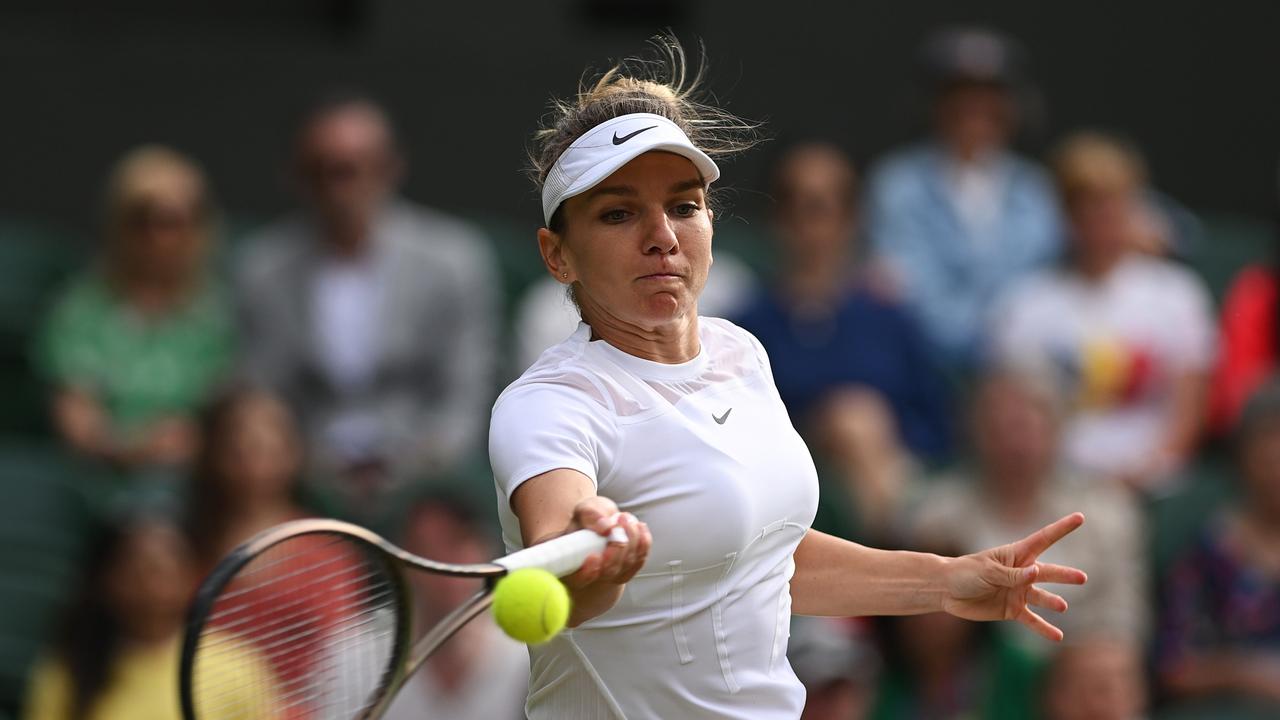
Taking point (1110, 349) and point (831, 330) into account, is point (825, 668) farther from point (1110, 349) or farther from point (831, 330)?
point (1110, 349)

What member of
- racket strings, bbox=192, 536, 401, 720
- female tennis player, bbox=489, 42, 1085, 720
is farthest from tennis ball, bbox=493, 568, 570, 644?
racket strings, bbox=192, 536, 401, 720

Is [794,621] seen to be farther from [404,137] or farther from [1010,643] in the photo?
[404,137]

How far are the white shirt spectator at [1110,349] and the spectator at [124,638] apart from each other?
272 cm

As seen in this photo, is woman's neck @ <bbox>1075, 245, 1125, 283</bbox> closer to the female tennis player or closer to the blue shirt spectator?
the blue shirt spectator

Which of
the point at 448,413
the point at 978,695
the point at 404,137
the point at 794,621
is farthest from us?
the point at 404,137

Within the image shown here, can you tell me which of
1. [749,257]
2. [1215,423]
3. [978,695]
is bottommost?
[978,695]

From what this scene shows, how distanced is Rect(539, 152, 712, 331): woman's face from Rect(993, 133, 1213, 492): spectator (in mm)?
3441

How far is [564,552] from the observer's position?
2.18 metres

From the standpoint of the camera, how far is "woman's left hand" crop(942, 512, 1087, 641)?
2.62 metres

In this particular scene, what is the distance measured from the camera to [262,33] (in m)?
7.13

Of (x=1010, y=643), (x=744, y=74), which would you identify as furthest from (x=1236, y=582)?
(x=744, y=74)

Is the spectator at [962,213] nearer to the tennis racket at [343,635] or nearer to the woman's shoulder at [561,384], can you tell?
the tennis racket at [343,635]

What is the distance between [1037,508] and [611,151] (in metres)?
3.27

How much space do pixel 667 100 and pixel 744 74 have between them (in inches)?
184
